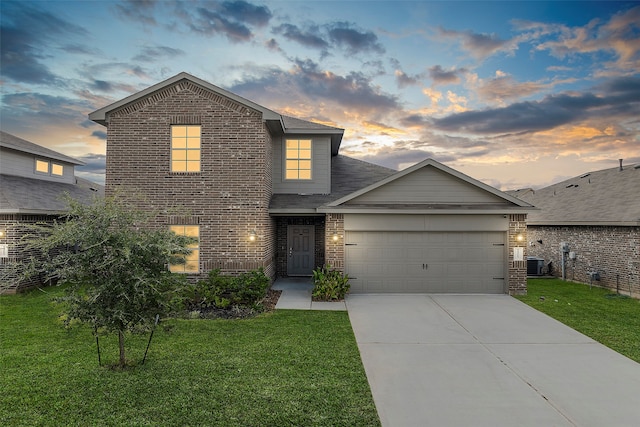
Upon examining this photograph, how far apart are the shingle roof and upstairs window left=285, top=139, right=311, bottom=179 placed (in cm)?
87

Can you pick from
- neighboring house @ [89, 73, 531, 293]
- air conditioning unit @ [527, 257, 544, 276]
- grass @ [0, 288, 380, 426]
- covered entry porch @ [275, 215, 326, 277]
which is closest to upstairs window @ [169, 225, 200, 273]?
neighboring house @ [89, 73, 531, 293]

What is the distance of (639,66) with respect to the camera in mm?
11773

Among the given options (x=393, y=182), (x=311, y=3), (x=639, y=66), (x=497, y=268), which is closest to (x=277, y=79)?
(x=311, y=3)

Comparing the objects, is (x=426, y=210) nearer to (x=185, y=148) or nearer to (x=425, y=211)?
(x=425, y=211)

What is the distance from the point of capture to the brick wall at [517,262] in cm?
1077

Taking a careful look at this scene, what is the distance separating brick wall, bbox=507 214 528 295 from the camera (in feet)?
35.3

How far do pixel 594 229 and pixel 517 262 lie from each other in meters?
5.04

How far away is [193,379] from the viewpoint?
488cm

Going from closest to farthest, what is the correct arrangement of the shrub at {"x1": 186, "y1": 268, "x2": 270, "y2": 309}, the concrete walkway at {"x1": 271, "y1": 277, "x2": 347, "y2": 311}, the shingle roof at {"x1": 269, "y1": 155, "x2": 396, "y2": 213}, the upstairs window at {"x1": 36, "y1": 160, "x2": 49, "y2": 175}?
the shrub at {"x1": 186, "y1": 268, "x2": 270, "y2": 309}
the concrete walkway at {"x1": 271, "y1": 277, "x2": 347, "y2": 311}
the shingle roof at {"x1": 269, "y1": 155, "x2": 396, "y2": 213}
the upstairs window at {"x1": 36, "y1": 160, "x2": 49, "y2": 175}

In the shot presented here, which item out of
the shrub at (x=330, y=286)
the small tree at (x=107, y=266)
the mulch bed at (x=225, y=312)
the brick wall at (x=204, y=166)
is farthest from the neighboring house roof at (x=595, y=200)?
the small tree at (x=107, y=266)

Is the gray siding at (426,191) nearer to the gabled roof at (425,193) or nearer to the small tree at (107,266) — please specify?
the gabled roof at (425,193)

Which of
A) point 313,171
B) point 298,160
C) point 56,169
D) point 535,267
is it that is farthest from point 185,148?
point 535,267

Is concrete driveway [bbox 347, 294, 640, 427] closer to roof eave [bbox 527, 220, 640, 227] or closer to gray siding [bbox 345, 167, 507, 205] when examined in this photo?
gray siding [bbox 345, 167, 507, 205]

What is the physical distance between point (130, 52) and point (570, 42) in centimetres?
1717
